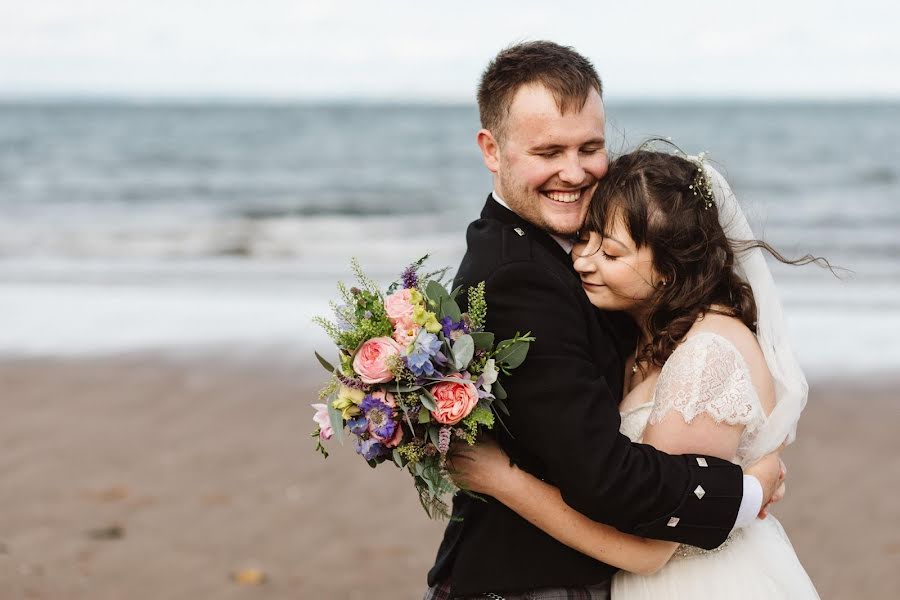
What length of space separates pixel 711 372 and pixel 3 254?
1556cm

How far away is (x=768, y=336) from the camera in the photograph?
309cm

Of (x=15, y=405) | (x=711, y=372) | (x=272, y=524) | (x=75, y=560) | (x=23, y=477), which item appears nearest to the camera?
(x=711, y=372)

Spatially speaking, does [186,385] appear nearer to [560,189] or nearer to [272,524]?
[272,524]

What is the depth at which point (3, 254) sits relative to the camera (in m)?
16.1

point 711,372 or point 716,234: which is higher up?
point 716,234

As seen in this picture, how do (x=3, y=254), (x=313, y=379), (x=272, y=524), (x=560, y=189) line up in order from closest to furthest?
1. (x=560, y=189)
2. (x=272, y=524)
3. (x=313, y=379)
4. (x=3, y=254)

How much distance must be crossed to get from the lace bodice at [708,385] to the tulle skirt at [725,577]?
38cm

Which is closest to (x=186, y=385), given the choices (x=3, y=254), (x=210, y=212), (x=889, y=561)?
(x=889, y=561)

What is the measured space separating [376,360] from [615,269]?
889 mm

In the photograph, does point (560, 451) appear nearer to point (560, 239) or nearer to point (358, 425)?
point (358, 425)

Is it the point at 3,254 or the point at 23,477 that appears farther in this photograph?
the point at 3,254

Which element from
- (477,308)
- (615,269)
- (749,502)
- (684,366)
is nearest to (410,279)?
(477,308)

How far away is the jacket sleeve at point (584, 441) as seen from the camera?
8.38 ft

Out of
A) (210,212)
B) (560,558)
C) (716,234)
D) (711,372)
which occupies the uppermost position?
(716,234)
